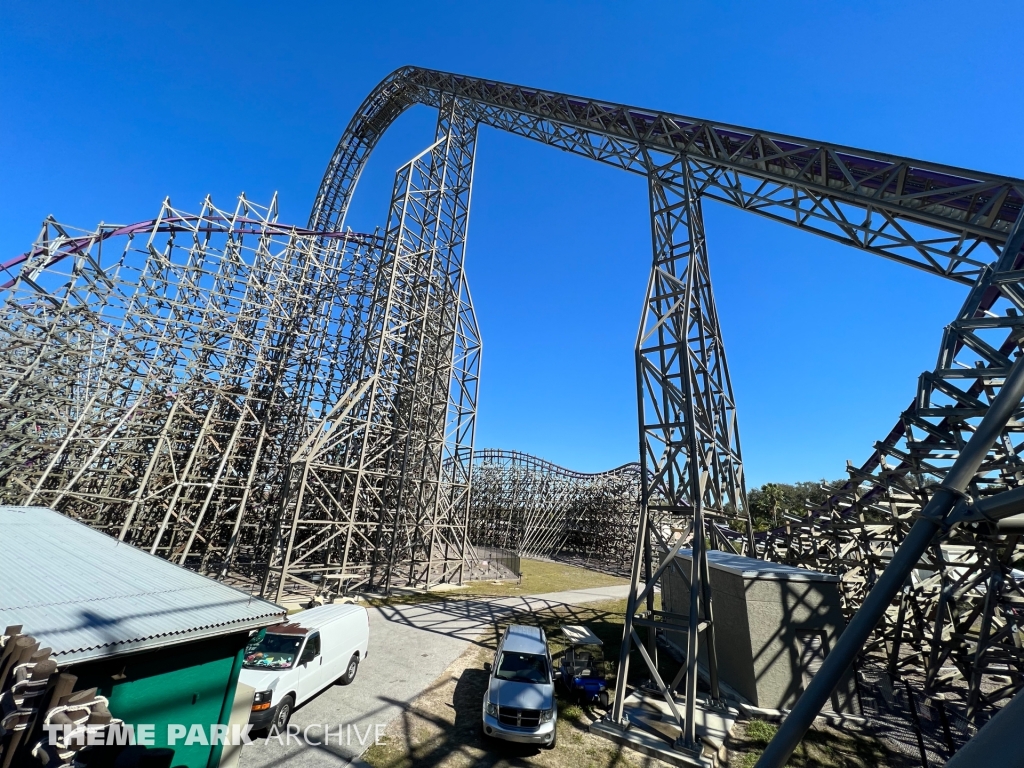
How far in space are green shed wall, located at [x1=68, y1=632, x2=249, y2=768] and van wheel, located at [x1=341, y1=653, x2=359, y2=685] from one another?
9.82 feet

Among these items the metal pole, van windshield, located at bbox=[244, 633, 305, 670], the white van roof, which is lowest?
van windshield, located at bbox=[244, 633, 305, 670]

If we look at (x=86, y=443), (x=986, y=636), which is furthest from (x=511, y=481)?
(x=986, y=636)

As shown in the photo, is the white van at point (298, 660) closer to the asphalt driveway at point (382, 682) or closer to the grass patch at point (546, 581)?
the asphalt driveway at point (382, 682)

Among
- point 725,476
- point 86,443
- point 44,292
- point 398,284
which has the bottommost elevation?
point 86,443

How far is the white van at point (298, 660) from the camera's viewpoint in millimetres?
6328

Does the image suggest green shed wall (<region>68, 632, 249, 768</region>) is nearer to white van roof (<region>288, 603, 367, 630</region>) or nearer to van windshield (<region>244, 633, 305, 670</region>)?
van windshield (<region>244, 633, 305, 670</region>)

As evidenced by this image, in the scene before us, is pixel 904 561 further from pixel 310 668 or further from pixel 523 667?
pixel 310 668

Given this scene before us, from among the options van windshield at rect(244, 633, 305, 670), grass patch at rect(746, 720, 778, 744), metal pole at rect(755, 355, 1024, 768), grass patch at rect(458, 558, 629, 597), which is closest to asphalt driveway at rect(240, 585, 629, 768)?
van windshield at rect(244, 633, 305, 670)

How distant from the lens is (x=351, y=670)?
8.33 m

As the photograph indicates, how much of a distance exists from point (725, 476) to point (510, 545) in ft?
99.3

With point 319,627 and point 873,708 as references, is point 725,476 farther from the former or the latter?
point 319,627

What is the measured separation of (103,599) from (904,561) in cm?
804

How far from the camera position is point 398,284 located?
59.4 ft

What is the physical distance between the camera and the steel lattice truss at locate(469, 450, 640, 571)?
34469mm
